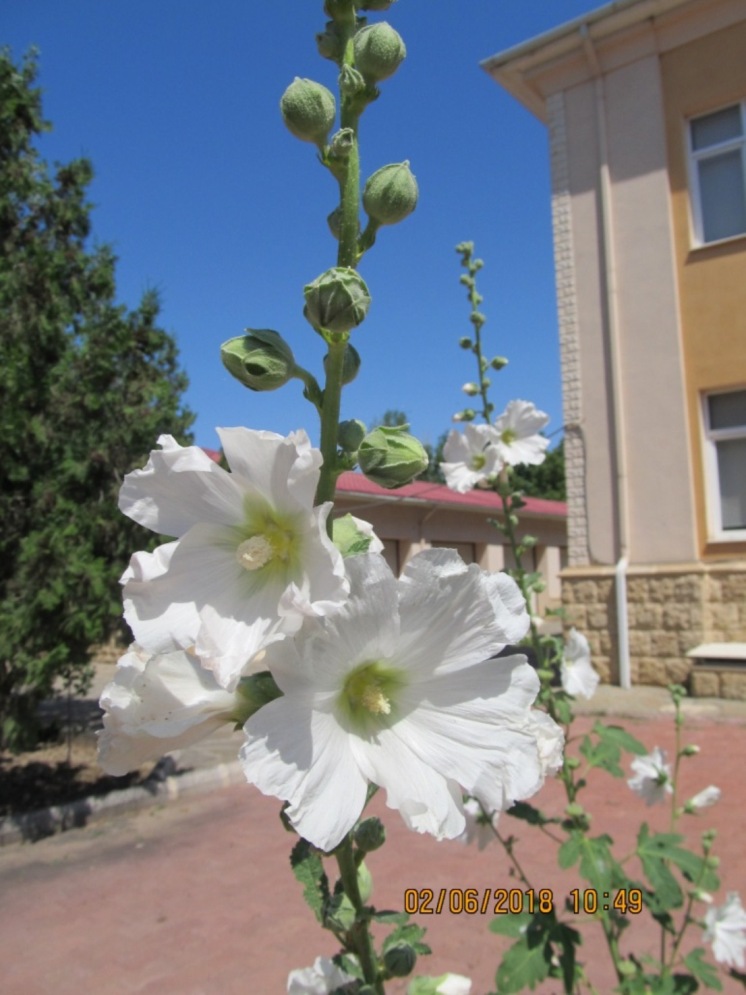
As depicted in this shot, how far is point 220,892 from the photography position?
498cm

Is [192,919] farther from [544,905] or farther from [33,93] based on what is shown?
[33,93]

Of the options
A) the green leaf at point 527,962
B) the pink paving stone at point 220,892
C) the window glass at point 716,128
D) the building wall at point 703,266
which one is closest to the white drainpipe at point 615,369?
the building wall at point 703,266

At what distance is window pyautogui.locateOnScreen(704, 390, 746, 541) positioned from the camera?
10.2m

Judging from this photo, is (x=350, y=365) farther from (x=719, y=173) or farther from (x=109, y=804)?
(x=719, y=173)

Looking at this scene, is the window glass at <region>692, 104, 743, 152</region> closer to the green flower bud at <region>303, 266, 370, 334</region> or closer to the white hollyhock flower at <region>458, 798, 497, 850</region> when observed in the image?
the white hollyhock flower at <region>458, 798, 497, 850</region>

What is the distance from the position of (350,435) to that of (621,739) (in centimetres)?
215

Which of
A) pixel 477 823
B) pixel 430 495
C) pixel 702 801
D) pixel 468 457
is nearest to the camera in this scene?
pixel 477 823

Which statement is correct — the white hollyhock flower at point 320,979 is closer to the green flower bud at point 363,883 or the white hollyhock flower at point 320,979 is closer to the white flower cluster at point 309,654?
the green flower bud at point 363,883

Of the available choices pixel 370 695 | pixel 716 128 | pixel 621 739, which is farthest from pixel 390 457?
pixel 716 128

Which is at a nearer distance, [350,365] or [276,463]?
[276,463]

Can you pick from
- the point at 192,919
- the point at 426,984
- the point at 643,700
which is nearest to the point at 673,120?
the point at 643,700

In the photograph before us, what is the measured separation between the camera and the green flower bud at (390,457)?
1.15 meters

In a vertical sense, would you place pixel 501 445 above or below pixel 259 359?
above

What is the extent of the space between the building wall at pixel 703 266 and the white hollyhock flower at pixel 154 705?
401 inches
